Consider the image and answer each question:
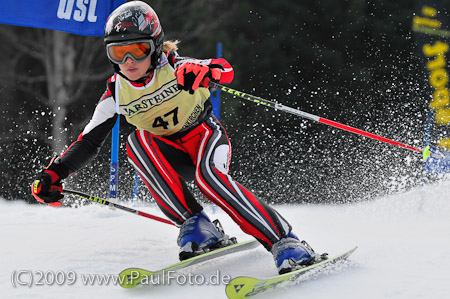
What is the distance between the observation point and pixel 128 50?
2494 millimetres

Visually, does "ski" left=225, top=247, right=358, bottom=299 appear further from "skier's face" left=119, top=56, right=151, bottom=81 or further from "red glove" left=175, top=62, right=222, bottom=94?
"skier's face" left=119, top=56, right=151, bottom=81

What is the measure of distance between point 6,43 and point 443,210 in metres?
8.67

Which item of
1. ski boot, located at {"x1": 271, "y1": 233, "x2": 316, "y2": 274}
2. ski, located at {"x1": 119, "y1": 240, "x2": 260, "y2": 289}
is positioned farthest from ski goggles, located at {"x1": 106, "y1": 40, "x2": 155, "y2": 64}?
ski boot, located at {"x1": 271, "y1": 233, "x2": 316, "y2": 274}

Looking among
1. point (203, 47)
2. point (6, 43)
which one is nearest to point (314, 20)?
point (203, 47)

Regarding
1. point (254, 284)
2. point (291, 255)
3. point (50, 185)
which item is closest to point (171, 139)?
point (50, 185)

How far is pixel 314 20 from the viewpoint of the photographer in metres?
10.4

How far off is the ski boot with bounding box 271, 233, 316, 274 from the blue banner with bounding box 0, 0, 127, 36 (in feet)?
8.50

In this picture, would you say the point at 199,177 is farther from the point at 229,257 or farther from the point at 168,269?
the point at 229,257

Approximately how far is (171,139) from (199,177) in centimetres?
34

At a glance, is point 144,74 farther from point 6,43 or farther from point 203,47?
point 6,43

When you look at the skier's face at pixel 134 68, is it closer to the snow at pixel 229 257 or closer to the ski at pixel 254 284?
the snow at pixel 229 257

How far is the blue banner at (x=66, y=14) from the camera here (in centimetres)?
421

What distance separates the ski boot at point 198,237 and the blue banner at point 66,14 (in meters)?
2.20

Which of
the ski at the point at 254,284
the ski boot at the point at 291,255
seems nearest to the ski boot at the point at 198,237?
the ski boot at the point at 291,255
